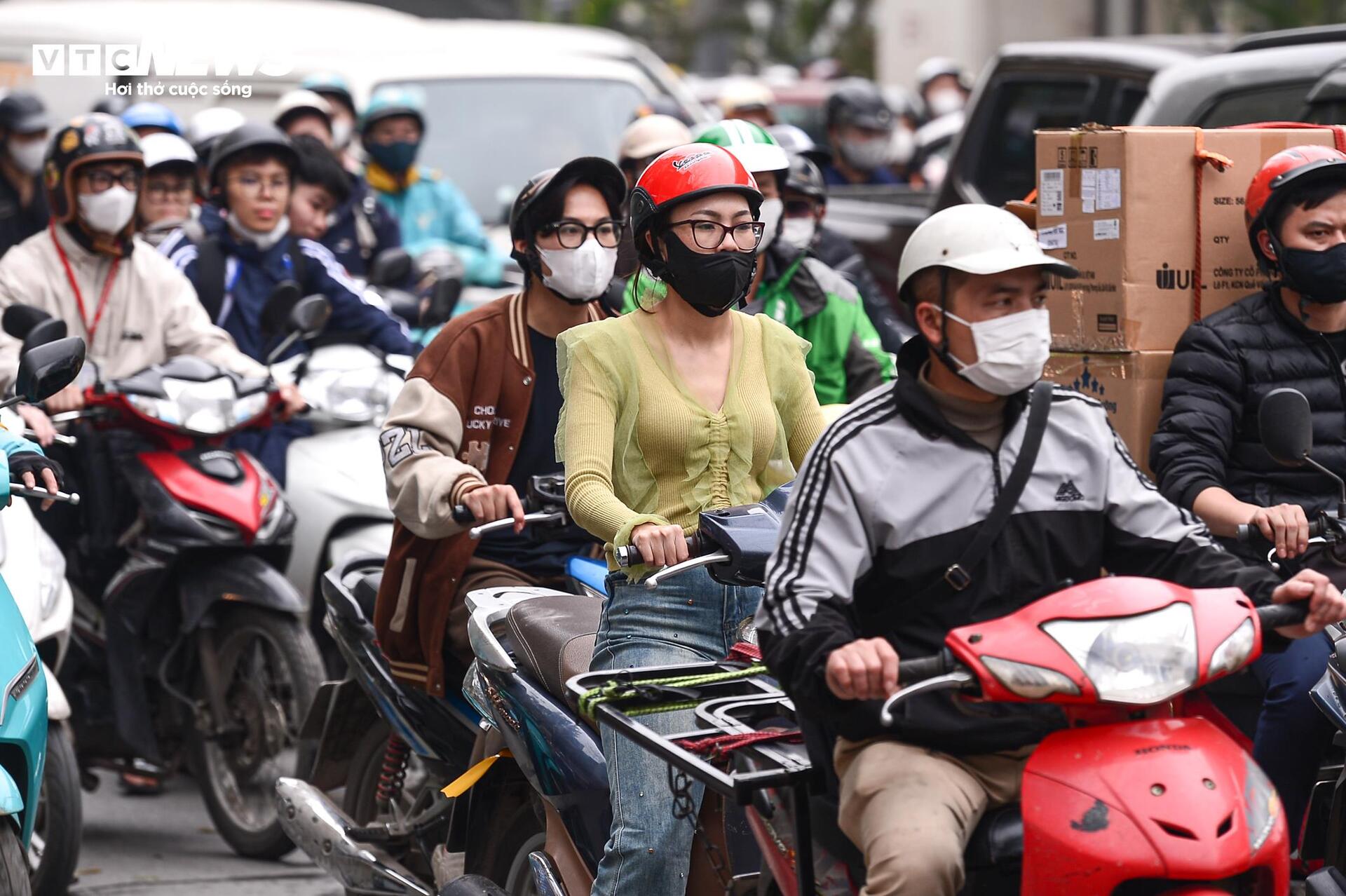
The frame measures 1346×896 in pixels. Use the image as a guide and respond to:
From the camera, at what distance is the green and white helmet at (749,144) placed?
6043 millimetres

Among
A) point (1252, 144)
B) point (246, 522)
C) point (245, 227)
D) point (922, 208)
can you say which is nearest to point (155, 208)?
point (245, 227)

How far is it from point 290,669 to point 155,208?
311cm

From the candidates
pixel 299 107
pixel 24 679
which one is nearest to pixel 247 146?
pixel 299 107

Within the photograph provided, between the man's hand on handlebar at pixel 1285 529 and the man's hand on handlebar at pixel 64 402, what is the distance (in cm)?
374

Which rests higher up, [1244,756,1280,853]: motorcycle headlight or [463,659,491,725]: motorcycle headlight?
[1244,756,1280,853]: motorcycle headlight

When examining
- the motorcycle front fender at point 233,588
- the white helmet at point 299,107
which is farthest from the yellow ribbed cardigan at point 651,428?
the white helmet at point 299,107

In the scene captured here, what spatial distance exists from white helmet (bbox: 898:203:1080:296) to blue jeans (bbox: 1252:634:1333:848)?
132 centimetres

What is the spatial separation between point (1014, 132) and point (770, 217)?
3655 millimetres

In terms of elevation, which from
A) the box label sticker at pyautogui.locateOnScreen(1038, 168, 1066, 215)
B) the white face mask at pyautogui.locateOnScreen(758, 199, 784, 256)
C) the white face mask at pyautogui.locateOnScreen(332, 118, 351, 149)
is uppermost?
the white face mask at pyautogui.locateOnScreen(332, 118, 351, 149)

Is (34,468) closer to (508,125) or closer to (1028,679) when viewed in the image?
(1028,679)

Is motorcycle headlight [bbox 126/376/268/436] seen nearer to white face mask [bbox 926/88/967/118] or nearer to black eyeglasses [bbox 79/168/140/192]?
black eyeglasses [bbox 79/168/140/192]

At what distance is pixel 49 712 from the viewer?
5.47 m

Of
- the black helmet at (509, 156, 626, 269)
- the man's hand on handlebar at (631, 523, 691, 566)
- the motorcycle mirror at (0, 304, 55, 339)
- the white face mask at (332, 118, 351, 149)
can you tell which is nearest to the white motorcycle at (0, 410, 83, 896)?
the motorcycle mirror at (0, 304, 55, 339)

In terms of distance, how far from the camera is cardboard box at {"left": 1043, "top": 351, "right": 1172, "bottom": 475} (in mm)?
5105
